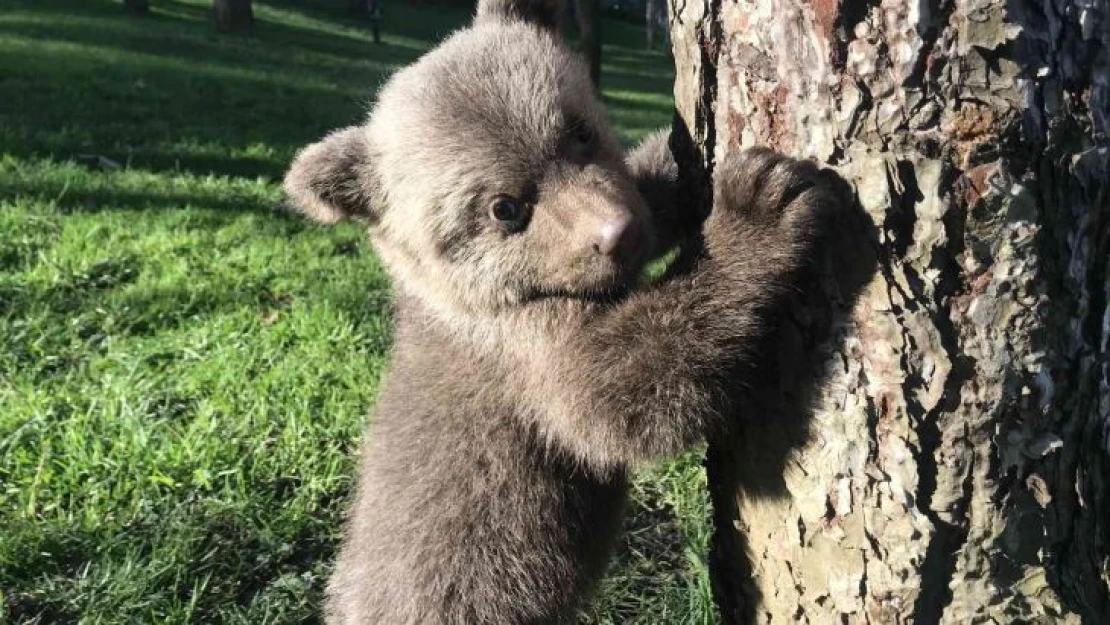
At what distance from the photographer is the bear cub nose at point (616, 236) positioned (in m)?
2.58

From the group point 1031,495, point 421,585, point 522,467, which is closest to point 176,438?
point 421,585

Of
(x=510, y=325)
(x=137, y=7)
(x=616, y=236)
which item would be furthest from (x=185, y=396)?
(x=137, y=7)

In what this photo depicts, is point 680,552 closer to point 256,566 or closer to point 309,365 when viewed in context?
point 256,566

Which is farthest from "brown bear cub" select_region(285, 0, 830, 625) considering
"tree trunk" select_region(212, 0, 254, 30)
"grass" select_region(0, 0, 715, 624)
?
"tree trunk" select_region(212, 0, 254, 30)

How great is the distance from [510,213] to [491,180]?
12 centimetres

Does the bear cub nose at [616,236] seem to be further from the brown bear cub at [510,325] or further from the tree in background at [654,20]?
the tree in background at [654,20]

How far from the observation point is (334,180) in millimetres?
3092

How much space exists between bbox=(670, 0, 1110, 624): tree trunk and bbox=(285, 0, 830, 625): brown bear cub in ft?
1.11

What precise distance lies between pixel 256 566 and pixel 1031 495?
289cm

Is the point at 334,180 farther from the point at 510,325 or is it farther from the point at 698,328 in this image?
the point at 698,328

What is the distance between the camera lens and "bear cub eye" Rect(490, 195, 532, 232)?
2883 millimetres

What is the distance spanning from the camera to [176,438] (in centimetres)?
435

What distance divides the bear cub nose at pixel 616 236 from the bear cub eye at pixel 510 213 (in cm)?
35

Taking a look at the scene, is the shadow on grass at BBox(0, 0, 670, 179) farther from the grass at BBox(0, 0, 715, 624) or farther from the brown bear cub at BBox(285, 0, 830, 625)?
the brown bear cub at BBox(285, 0, 830, 625)
